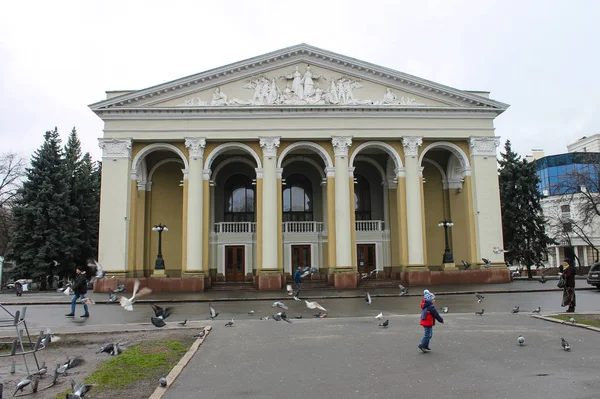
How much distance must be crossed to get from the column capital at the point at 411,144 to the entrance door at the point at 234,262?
12.1m

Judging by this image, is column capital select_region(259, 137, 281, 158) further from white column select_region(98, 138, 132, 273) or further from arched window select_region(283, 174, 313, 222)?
white column select_region(98, 138, 132, 273)

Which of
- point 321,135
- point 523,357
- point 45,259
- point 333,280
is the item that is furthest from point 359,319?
point 45,259

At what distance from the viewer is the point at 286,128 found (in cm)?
3000

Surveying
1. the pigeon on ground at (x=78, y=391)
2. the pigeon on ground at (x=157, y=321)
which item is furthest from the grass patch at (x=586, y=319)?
the pigeon on ground at (x=78, y=391)

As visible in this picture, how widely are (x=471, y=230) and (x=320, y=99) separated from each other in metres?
11.9

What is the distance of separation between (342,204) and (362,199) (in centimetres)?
734

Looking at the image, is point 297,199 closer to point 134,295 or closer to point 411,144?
point 411,144

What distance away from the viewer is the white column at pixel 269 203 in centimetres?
2892

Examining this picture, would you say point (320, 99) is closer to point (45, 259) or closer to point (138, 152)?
point (138, 152)

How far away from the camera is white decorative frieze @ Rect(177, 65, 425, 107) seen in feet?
99.0

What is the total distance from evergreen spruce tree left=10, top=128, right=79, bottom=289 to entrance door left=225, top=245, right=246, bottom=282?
11718 mm

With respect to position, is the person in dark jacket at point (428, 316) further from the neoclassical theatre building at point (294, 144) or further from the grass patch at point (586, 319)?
the neoclassical theatre building at point (294, 144)

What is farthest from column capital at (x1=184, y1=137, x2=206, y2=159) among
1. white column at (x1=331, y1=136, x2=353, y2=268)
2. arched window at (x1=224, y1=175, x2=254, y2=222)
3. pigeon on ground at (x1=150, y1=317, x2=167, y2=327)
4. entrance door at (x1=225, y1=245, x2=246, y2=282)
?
pigeon on ground at (x1=150, y1=317, x2=167, y2=327)

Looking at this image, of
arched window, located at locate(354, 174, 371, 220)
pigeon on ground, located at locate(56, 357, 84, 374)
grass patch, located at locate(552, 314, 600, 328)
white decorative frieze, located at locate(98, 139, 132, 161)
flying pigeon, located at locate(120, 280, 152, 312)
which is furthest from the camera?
arched window, located at locate(354, 174, 371, 220)
